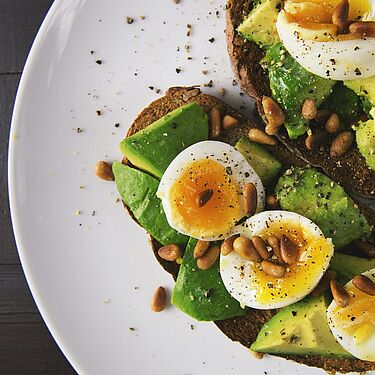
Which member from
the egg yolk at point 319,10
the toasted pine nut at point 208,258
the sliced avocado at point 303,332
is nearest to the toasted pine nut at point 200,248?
the toasted pine nut at point 208,258

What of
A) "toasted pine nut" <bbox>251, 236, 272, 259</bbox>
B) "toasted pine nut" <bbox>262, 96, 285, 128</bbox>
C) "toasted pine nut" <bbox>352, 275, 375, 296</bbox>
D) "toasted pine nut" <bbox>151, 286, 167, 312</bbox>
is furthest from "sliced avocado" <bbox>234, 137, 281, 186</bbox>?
"toasted pine nut" <bbox>151, 286, 167, 312</bbox>

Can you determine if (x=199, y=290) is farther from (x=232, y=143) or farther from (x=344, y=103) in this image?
(x=344, y=103)

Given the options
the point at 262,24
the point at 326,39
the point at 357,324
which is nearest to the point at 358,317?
the point at 357,324

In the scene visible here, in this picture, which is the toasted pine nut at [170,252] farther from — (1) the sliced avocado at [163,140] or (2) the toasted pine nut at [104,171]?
(2) the toasted pine nut at [104,171]

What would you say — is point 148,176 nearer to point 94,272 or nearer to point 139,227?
point 139,227

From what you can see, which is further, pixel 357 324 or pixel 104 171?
pixel 104 171

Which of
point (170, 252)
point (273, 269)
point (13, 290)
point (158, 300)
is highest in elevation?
point (273, 269)

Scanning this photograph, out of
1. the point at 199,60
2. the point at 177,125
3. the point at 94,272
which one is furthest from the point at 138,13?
the point at 94,272
